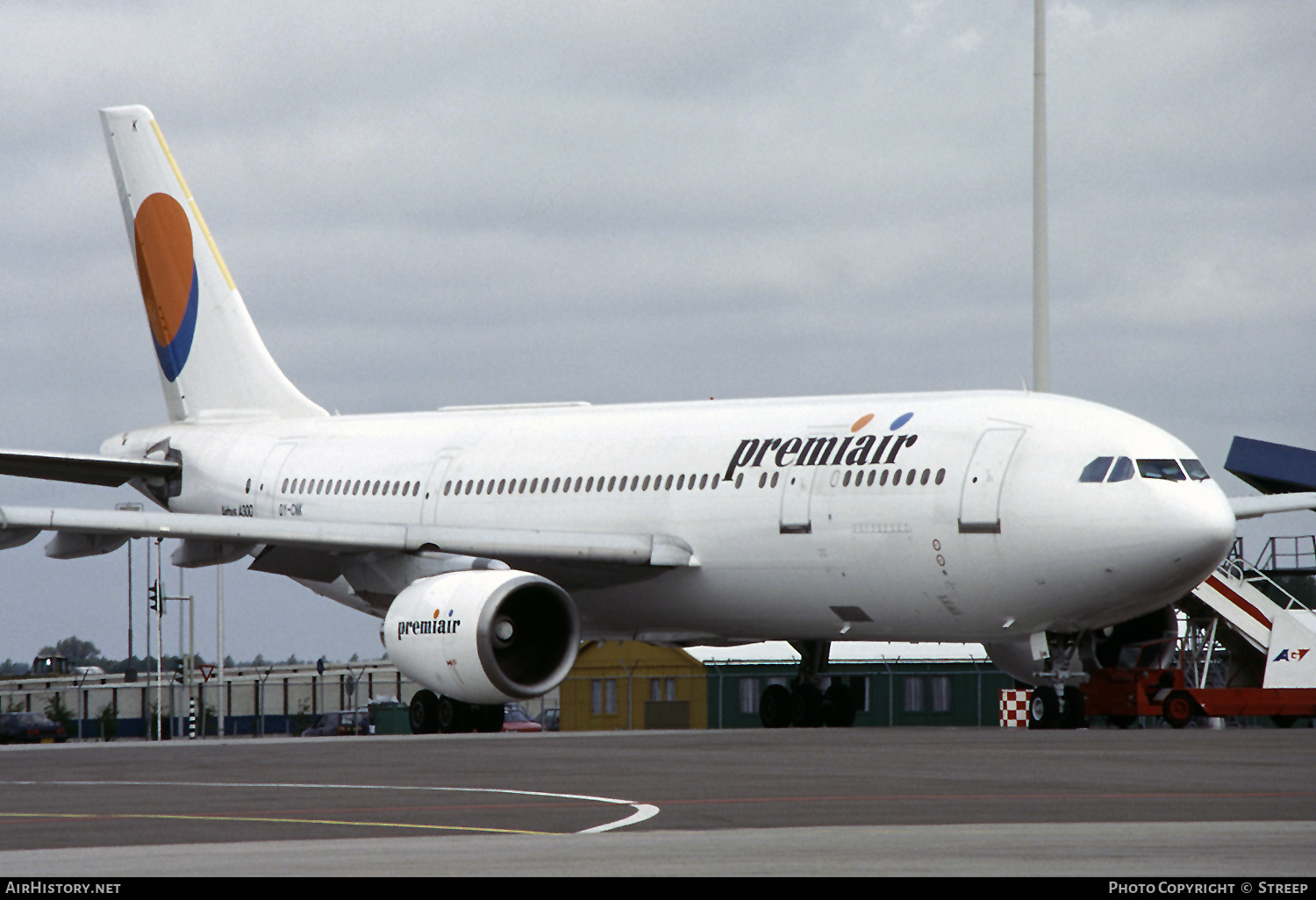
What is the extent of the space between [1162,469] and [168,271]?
18834 millimetres

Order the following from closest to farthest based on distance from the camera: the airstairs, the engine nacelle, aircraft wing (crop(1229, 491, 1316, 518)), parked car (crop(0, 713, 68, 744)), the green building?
the engine nacelle < aircraft wing (crop(1229, 491, 1316, 518)) < the airstairs < the green building < parked car (crop(0, 713, 68, 744))

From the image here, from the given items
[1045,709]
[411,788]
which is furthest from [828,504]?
[411,788]

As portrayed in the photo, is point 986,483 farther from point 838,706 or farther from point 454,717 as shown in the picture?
point 454,717

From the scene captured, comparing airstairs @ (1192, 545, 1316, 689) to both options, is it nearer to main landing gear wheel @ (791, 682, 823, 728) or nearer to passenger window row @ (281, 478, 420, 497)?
main landing gear wheel @ (791, 682, 823, 728)

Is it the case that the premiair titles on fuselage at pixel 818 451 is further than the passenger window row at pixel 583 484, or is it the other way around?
the passenger window row at pixel 583 484

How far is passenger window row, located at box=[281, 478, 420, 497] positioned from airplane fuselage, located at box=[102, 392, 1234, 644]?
34 millimetres

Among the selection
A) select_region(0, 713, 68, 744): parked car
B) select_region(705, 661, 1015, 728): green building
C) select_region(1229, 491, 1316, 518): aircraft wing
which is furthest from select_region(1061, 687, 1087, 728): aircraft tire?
select_region(0, 713, 68, 744): parked car

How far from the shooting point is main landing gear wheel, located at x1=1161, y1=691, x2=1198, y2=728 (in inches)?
937

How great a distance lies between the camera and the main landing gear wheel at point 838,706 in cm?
2764

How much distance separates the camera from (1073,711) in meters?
23.3

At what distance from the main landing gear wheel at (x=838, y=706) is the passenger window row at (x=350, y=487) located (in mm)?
6971

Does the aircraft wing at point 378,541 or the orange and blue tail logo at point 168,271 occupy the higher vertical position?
the orange and blue tail logo at point 168,271

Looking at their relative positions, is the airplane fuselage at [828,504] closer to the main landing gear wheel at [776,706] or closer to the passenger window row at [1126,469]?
the passenger window row at [1126,469]

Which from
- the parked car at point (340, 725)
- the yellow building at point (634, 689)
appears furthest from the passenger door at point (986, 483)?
the parked car at point (340, 725)
